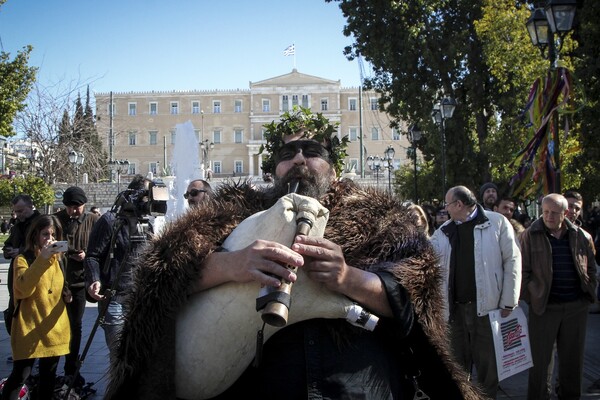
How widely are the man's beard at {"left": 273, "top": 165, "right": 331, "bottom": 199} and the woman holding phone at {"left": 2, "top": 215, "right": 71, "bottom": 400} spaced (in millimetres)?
2970

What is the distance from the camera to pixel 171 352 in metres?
1.83

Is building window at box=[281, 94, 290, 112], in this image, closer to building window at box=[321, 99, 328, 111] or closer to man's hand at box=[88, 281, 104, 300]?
building window at box=[321, 99, 328, 111]

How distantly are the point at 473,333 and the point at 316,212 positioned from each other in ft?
12.8

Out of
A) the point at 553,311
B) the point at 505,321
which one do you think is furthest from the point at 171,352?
the point at 553,311

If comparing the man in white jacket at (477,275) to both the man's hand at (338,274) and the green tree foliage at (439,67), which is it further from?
the green tree foliage at (439,67)

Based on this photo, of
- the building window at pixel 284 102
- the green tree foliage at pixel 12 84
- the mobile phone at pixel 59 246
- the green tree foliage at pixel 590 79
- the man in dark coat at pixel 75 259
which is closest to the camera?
the mobile phone at pixel 59 246

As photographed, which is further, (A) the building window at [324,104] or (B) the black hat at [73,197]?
(A) the building window at [324,104]

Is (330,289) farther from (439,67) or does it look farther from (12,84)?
(439,67)

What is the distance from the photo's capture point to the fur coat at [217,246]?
73.1 inches

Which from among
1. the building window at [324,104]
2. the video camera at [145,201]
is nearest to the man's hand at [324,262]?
the video camera at [145,201]

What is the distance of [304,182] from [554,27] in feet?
22.9

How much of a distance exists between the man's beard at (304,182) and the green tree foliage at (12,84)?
1568 cm

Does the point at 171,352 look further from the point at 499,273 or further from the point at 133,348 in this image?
the point at 499,273

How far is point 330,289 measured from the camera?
1884 millimetres
